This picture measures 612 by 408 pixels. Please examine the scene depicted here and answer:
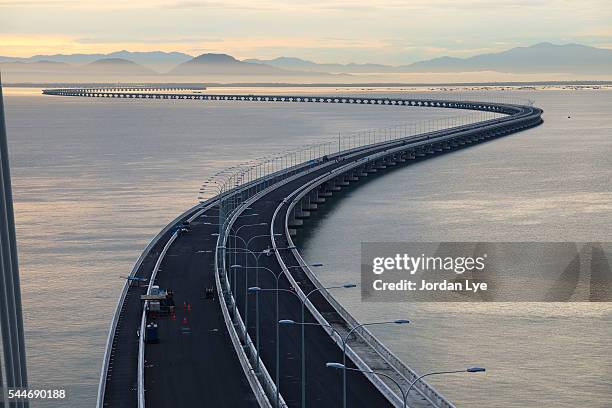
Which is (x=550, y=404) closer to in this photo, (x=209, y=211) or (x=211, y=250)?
(x=211, y=250)

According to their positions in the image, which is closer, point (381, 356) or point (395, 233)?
point (381, 356)
